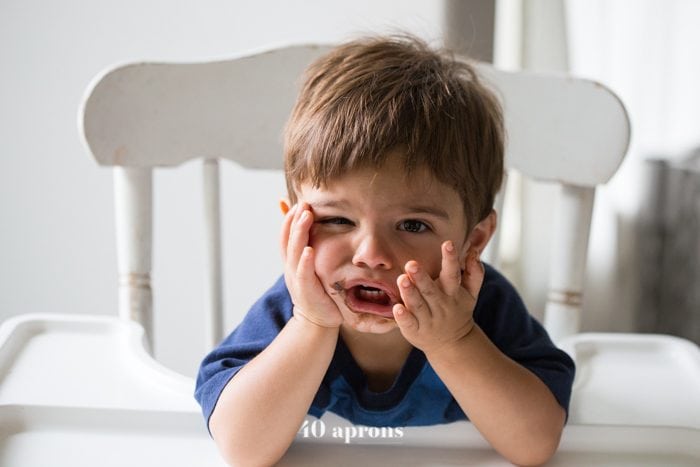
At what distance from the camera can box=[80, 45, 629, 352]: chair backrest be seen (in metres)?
0.85

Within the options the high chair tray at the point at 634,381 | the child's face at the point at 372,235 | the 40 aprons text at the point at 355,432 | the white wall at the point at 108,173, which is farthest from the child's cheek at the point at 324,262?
the white wall at the point at 108,173

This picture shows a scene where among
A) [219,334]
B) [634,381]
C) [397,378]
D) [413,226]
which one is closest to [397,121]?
[413,226]

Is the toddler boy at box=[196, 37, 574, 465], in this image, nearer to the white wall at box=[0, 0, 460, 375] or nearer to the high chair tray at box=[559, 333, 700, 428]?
the high chair tray at box=[559, 333, 700, 428]

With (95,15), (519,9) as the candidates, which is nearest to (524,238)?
(519,9)

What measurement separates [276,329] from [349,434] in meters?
0.12

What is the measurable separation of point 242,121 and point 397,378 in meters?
0.32

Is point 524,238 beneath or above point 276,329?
beneath

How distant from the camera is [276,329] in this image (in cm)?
70

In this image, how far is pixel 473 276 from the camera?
615mm

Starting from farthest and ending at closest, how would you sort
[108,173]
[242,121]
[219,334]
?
[108,173]
[219,334]
[242,121]

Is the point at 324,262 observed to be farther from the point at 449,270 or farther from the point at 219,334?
the point at 219,334

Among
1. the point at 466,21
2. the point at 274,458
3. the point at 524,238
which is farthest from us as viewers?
the point at 524,238

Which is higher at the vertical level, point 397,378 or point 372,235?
point 372,235

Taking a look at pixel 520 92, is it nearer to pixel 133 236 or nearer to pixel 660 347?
pixel 660 347
